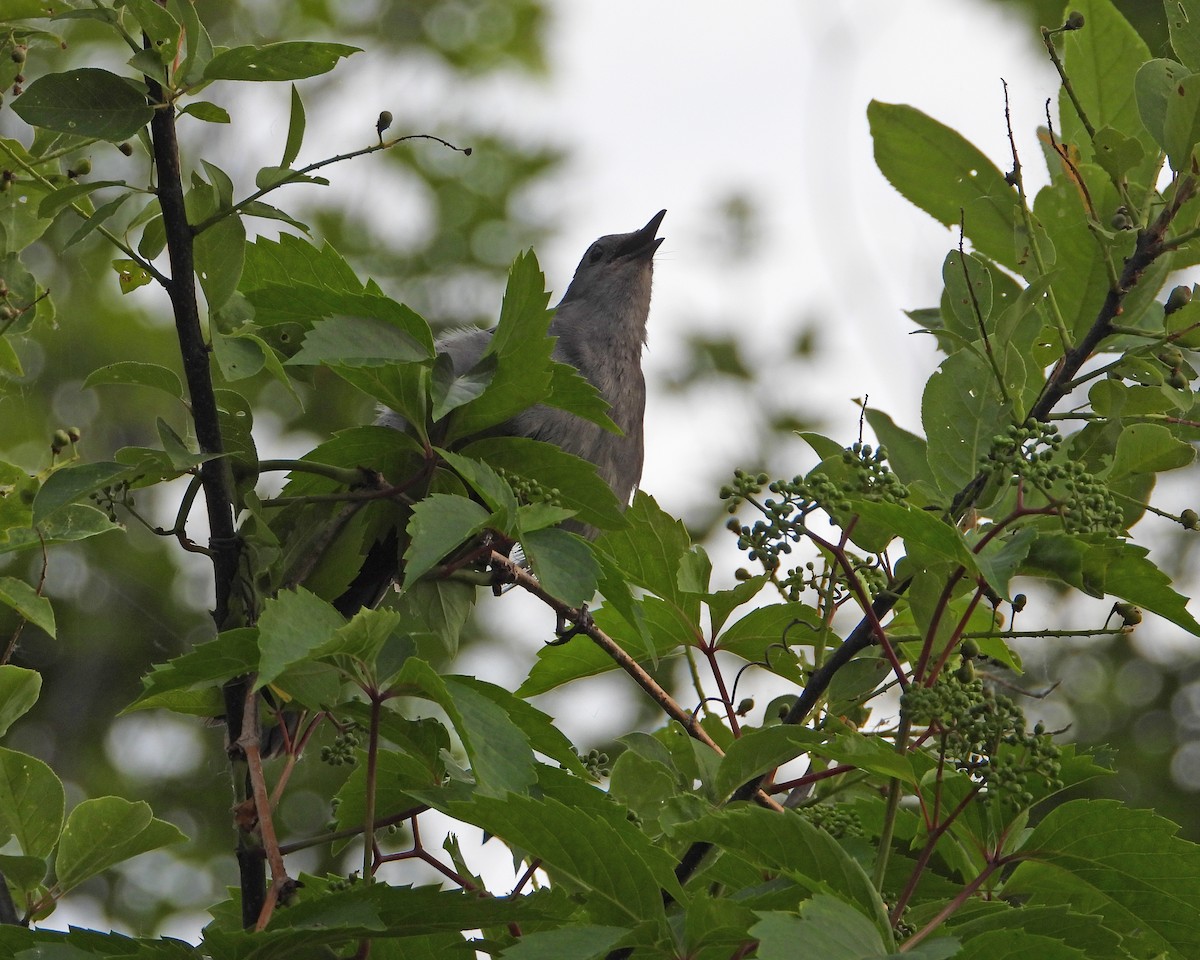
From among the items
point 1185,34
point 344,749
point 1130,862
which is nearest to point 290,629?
point 344,749

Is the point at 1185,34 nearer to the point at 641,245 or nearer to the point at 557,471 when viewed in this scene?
the point at 557,471

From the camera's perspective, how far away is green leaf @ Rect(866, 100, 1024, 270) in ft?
7.34

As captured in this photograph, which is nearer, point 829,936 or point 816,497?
point 829,936

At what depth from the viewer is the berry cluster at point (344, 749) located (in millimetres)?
1868

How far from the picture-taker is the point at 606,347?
481cm

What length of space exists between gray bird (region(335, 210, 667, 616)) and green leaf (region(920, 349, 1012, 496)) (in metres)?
1.53

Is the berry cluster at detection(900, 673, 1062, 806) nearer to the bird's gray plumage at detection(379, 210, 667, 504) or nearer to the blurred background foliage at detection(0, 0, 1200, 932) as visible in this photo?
the bird's gray plumage at detection(379, 210, 667, 504)

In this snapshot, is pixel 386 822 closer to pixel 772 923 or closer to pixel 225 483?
pixel 225 483

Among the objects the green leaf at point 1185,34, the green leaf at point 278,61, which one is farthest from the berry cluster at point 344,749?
the green leaf at point 1185,34

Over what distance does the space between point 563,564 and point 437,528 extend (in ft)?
0.60

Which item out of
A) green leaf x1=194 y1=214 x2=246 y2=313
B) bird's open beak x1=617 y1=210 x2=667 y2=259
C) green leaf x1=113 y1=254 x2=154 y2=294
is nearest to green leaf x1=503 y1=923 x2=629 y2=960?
green leaf x1=194 y1=214 x2=246 y2=313

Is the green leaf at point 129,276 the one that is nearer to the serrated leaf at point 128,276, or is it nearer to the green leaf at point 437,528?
the serrated leaf at point 128,276

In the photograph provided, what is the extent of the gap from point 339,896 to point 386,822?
1.35ft

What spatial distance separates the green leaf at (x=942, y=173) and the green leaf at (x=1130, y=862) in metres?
0.97
